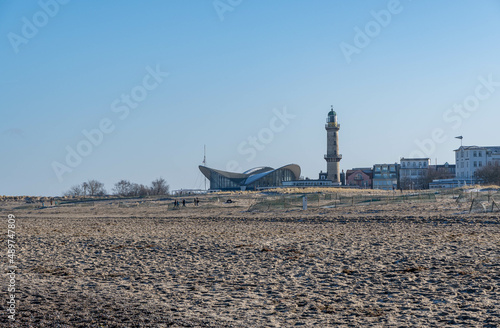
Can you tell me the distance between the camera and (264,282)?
1008 centimetres

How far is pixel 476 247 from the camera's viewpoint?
13188 mm

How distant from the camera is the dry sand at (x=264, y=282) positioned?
302 inches

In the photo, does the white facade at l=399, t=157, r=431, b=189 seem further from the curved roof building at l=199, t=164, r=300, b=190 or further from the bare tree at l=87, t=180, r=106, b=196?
the bare tree at l=87, t=180, r=106, b=196

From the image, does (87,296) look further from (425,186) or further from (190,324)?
(425,186)

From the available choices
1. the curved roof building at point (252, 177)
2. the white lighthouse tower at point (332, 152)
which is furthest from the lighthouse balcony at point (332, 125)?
the curved roof building at point (252, 177)

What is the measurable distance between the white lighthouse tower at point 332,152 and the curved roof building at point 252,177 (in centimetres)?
1268

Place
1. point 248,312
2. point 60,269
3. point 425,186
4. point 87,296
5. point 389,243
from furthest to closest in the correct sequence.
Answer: point 425,186 → point 389,243 → point 60,269 → point 87,296 → point 248,312

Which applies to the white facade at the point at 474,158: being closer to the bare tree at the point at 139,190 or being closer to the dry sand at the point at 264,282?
the bare tree at the point at 139,190

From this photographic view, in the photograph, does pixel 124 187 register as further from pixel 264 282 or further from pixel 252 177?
pixel 264 282

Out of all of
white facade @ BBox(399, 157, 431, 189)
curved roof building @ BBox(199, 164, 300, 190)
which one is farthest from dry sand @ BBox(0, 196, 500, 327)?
white facade @ BBox(399, 157, 431, 189)

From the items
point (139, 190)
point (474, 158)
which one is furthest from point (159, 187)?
point (474, 158)

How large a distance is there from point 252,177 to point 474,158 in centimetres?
4190

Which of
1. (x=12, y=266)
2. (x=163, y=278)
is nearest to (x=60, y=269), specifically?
(x=12, y=266)

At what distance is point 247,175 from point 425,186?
3548 cm
